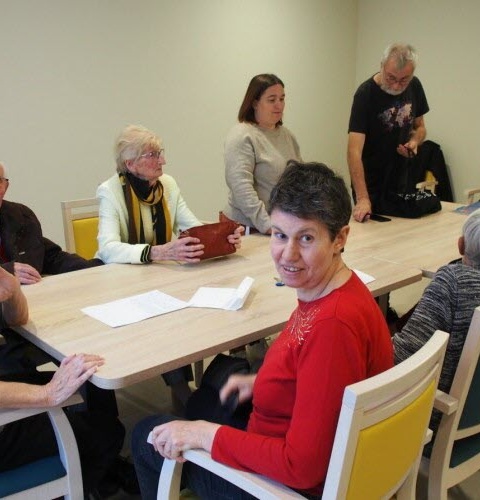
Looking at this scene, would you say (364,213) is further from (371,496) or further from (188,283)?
(371,496)

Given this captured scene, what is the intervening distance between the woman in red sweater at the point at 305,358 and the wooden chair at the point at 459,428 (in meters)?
0.31

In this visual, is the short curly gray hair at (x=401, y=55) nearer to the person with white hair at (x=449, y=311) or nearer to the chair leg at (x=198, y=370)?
the person with white hair at (x=449, y=311)

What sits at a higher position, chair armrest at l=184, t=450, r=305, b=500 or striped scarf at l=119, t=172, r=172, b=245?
striped scarf at l=119, t=172, r=172, b=245

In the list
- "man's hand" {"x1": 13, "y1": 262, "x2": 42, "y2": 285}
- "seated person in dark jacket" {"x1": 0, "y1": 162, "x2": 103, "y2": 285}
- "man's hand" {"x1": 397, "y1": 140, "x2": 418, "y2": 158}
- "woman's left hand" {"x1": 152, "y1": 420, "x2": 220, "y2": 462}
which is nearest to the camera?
"woman's left hand" {"x1": 152, "y1": 420, "x2": 220, "y2": 462}

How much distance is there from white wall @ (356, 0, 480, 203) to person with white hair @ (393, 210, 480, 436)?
358 centimetres

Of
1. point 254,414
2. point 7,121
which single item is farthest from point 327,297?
point 7,121

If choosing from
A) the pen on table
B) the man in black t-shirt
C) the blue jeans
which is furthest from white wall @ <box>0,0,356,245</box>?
the blue jeans

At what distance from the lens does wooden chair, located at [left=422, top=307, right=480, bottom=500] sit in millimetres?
1347

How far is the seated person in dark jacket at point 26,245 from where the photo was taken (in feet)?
7.32

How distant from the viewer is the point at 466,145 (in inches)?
188

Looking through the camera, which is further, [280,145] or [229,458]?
[280,145]

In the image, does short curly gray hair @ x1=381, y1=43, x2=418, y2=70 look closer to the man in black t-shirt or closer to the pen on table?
the man in black t-shirt

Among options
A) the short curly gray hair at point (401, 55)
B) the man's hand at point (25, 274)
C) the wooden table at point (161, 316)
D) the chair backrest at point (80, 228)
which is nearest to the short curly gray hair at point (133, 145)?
the chair backrest at point (80, 228)

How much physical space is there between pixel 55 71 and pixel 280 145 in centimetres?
162
